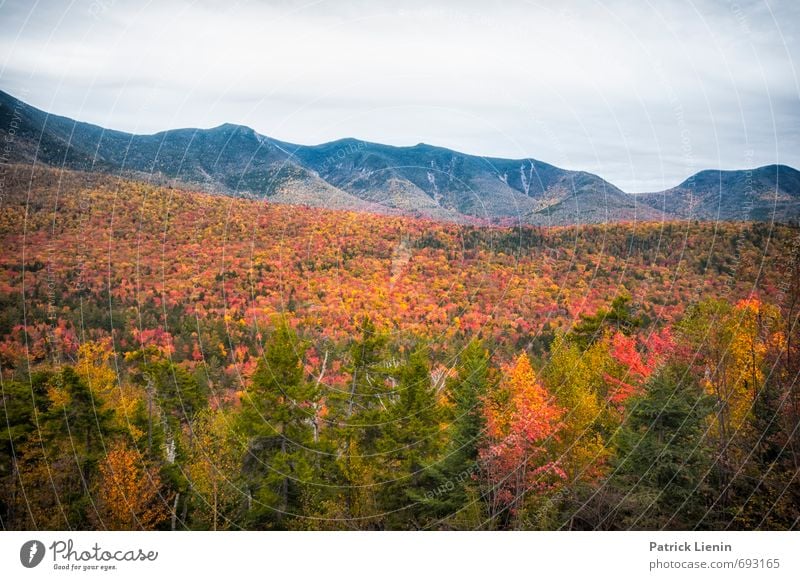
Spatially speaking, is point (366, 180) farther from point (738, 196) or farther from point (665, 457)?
point (665, 457)

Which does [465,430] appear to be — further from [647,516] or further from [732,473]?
[732,473]

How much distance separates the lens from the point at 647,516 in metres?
11.5

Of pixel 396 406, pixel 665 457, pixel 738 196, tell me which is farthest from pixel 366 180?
pixel 665 457

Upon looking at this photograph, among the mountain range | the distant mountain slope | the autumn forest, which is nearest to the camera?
the autumn forest

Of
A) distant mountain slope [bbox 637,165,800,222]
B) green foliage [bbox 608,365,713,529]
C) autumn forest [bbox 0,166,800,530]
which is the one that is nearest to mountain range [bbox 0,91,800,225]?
distant mountain slope [bbox 637,165,800,222]

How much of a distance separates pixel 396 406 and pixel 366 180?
48.7 m

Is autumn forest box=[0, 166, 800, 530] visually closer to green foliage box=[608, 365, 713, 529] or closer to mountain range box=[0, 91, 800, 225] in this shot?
green foliage box=[608, 365, 713, 529]

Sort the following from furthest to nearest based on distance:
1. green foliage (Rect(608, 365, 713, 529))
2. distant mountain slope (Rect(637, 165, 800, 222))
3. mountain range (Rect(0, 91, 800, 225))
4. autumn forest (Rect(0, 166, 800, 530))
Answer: mountain range (Rect(0, 91, 800, 225)) < distant mountain slope (Rect(637, 165, 800, 222)) < autumn forest (Rect(0, 166, 800, 530)) < green foliage (Rect(608, 365, 713, 529))

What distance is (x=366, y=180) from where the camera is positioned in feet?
208

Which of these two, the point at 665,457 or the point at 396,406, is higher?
the point at 665,457

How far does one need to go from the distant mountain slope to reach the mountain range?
0.71ft

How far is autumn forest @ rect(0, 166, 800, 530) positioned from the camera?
12.0 meters

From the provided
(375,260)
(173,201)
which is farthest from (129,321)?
(173,201)
